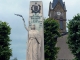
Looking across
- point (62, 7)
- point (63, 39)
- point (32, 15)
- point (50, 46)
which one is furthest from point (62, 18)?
point (32, 15)

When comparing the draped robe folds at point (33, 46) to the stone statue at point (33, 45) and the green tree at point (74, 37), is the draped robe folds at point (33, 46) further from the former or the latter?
the green tree at point (74, 37)

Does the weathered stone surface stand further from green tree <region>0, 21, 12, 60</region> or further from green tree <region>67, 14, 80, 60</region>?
green tree <region>0, 21, 12, 60</region>

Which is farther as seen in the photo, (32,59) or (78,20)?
(78,20)

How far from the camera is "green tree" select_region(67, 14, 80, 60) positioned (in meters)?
21.0

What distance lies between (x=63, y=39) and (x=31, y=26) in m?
20.4

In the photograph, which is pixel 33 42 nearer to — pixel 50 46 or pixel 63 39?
pixel 50 46

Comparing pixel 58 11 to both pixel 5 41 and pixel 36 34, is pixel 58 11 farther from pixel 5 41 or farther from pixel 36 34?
pixel 36 34

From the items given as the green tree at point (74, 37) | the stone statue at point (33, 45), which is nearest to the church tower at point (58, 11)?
the green tree at point (74, 37)

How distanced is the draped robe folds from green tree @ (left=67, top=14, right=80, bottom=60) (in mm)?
7134

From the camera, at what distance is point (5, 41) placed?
21.8 m

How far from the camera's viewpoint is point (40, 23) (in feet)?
51.2

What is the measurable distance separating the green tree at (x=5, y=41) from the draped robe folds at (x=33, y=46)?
24.7 ft

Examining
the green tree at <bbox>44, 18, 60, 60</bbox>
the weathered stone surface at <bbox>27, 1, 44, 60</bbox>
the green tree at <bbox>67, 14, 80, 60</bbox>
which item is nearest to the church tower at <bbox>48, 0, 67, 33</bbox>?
the green tree at <bbox>44, 18, 60, 60</bbox>

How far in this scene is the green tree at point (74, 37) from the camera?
68.9ft
